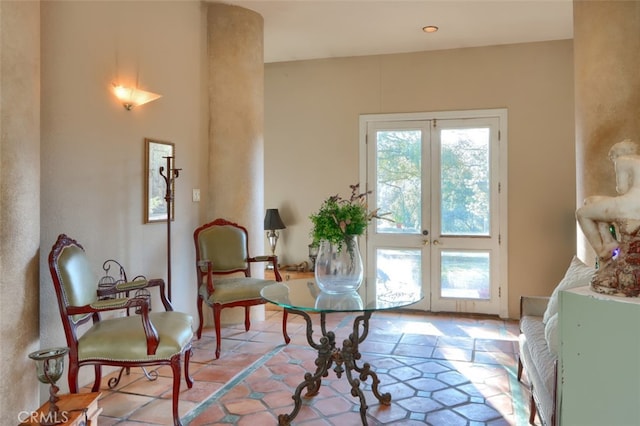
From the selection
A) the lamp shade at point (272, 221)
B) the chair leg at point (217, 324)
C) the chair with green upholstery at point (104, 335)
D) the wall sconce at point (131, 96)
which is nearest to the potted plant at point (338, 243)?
the chair with green upholstery at point (104, 335)

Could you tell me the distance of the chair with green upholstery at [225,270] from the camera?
11.9ft

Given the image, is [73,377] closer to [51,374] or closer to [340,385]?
[51,374]

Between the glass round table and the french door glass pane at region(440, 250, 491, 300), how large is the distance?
2403mm

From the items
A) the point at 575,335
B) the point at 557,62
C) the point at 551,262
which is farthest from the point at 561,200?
the point at 575,335

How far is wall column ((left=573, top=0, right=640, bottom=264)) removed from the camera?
280 centimetres

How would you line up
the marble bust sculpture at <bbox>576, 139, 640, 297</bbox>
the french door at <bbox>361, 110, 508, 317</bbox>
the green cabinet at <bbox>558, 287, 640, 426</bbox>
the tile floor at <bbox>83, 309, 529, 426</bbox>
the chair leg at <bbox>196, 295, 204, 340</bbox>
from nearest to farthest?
the green cabinet at <bbox>558, 287, 640, 426</bbox> → the marble bust sculpture at <bbox>576, 139, 640, 297</bbox> → the tile floor at <bbox>83, 309, 529, 426</bbox> → the chair leg at <bbox>196, 295, 204, 340</bbox> → the french door at <bbox>361, 110, 508, 317</bbox>

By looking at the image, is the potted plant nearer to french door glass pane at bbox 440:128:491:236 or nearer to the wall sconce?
the wall sconce

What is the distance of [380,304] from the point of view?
249 centimetres

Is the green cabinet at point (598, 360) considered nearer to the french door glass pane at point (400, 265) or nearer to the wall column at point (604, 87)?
the wall column at point (604, 87)

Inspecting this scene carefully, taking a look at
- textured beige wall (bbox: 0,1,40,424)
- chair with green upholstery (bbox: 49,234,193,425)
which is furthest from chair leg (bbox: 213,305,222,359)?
textured beige wall (bbox: 0,1,40,424)

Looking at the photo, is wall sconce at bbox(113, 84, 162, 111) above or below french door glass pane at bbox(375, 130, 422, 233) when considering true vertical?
above

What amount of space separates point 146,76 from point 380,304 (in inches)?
101

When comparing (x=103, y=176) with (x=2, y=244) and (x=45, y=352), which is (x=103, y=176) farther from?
(x=45, y=352)

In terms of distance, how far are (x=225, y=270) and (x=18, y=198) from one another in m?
2.00
